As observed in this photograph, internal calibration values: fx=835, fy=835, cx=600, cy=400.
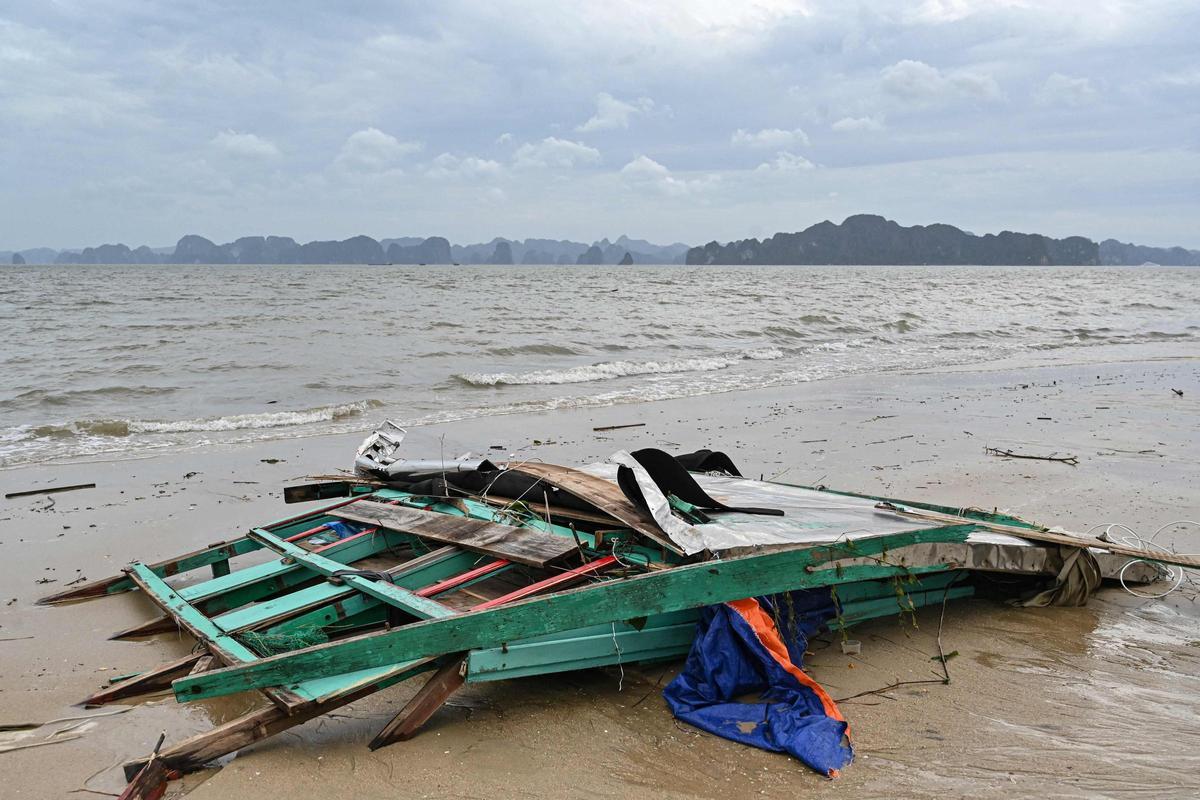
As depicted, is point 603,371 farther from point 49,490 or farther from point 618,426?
point 49,490

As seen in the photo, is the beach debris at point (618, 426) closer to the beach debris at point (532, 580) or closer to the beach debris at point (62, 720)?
the beach debris at point (532, 580)

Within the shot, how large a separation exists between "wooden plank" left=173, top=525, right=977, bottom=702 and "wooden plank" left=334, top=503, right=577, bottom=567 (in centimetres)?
71

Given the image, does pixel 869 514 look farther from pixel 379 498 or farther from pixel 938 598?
pixel 379 498

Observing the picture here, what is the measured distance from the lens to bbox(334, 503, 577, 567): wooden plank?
4.44 m

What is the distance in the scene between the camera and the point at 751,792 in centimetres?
317

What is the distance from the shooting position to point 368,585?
426 centimetres

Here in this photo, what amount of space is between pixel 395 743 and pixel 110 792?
1.08 metres

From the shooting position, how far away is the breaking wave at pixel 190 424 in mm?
11945

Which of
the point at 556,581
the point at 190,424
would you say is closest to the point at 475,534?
the point at 556,581

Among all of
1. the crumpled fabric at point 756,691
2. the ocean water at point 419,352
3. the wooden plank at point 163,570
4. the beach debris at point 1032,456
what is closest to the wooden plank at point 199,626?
the wooden plank at point 163,570

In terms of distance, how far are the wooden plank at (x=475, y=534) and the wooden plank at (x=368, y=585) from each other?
0.45m

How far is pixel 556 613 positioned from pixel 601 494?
1.57m

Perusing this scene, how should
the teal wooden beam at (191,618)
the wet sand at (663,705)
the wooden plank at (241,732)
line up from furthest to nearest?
the teal wooden beam at (191,618) → the wet sand at (663,705) → the wooden plank at (241,732)

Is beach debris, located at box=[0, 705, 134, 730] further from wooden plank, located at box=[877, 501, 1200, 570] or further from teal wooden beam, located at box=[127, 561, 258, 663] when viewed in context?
wooden plank, located at box=[877, 501, 1200, 570]
